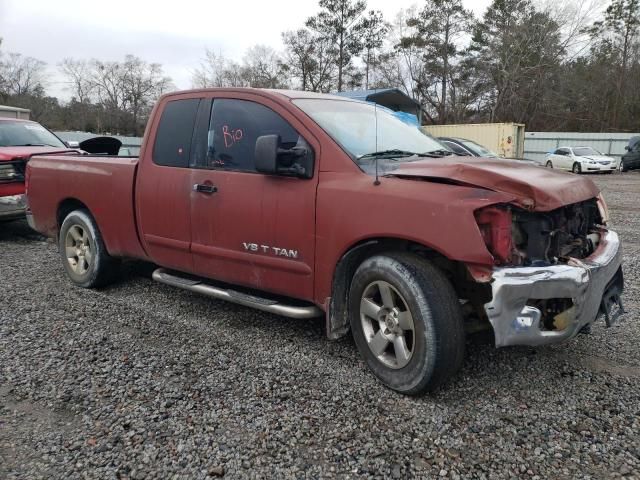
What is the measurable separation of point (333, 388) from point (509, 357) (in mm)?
1249

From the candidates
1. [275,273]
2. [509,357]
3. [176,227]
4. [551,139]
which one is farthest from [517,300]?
[551,139]

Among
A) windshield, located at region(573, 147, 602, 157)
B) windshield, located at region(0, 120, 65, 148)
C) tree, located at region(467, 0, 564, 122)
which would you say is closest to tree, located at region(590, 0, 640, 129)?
tree, located at region(467, 0, 564, 122)

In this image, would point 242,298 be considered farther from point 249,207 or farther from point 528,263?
point 528,263

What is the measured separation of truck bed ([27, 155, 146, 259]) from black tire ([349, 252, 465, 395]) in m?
2.54

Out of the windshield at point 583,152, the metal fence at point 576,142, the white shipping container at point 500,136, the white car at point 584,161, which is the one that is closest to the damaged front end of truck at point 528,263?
the white shipping container at point 500,136

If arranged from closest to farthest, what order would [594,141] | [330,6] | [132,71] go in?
[594,141] < [330,6] < [132,71]

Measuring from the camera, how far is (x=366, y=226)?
2951 mm

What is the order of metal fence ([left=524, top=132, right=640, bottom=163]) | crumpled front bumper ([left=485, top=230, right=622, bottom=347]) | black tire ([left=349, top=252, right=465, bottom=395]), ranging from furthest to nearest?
metal fence ([left=524, top=132, right=640, bottom=163]) → black tire ([left=349, top=252, right=465, bottom=395]) → crumpled front bumper ([left=485, top=230, right=622, bottom=347])

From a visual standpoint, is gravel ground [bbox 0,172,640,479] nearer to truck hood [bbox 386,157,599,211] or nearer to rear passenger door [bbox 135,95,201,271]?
rear passenger door [bbox 135,95,201,271]

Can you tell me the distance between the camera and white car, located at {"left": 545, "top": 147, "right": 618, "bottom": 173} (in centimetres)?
2480

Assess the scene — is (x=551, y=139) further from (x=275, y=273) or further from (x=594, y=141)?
(x=275, y=273)

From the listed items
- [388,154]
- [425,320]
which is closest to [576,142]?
[388,154]

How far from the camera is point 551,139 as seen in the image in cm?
3212

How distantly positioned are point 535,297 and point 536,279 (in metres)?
0.09
